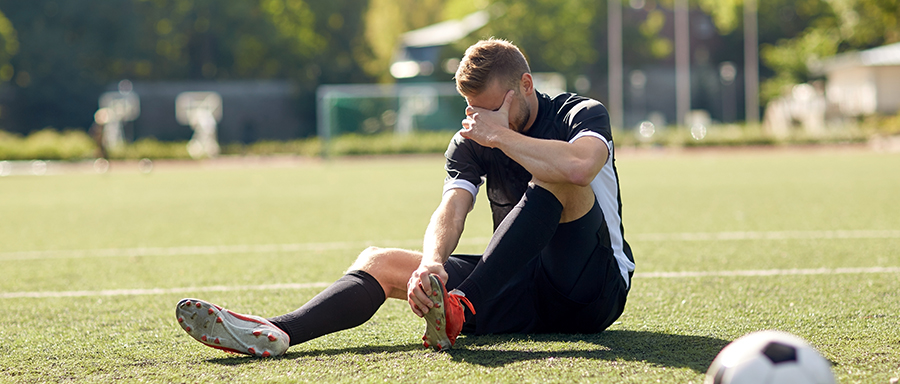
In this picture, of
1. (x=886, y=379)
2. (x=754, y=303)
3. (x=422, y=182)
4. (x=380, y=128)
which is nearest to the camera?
(x=886, y=379)

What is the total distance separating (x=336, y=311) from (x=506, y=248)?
0.68 m

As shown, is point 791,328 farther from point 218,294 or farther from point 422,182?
point 422,182

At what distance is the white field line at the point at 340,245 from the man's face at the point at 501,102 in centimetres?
403

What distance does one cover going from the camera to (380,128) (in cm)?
2788

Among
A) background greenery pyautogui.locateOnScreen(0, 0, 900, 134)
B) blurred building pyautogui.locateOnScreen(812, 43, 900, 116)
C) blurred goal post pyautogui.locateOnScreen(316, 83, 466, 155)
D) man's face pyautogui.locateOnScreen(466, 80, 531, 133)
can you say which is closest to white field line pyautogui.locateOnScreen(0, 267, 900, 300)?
man's face pyautogui.locateOnScreen(466, 80, 531, 133)

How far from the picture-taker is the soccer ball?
2.00 meters

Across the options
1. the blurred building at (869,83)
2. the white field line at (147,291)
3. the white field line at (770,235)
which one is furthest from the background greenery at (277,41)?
the white field line at (147,291)

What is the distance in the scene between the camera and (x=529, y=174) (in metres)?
3.16

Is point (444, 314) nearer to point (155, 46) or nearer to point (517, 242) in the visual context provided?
point (517, 242)

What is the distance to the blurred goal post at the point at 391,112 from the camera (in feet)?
90.0

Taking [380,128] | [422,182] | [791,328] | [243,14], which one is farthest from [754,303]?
[243,14]

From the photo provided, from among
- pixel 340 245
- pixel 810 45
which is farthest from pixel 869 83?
pixel 340 245

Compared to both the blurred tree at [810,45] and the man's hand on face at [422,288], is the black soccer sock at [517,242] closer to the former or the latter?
the man's hand on face at [422,288]

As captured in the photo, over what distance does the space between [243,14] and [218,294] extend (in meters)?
46.2
